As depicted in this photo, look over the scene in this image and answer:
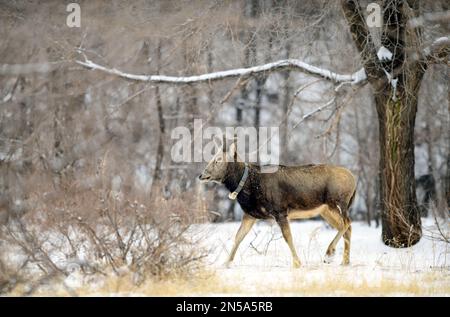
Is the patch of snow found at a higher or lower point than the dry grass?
higher

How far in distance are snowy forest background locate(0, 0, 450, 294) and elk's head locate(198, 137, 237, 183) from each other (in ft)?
1.73

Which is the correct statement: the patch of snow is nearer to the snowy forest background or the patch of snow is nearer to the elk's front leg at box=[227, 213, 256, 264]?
the snowy forest background

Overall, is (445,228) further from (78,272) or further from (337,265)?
(78,272)

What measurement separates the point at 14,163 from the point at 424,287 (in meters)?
14.5

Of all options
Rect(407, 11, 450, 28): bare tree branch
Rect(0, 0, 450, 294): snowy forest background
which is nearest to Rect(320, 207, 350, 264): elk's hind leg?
Rect(0, 0, 450, 294): snowy forest background

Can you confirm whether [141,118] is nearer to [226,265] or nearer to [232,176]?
[232,176]

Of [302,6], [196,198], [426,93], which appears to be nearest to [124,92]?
[426,93]

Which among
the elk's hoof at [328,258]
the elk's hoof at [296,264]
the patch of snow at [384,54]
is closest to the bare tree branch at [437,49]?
the patch of snow at [384,54]

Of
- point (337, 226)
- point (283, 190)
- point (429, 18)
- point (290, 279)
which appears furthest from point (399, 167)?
point (290, 279)

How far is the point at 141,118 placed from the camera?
27.1 meters

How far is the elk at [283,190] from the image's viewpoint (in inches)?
461

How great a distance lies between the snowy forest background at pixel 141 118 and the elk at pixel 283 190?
713 millimetres

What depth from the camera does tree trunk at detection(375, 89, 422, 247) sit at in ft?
46.5

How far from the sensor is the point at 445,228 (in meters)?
16.0
